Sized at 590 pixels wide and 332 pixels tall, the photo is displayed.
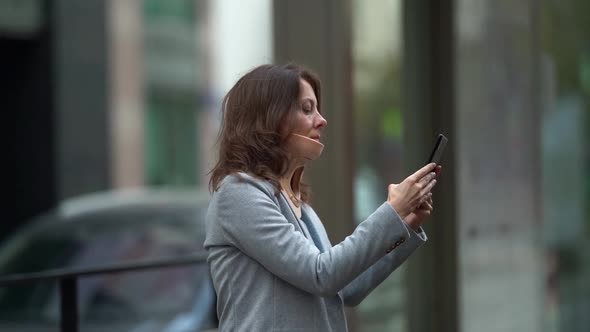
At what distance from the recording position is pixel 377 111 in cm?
530

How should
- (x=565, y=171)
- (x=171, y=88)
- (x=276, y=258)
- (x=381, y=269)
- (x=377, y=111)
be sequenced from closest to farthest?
(x=276, y=258), (x=381, y=269), (x=565, y=171), (x=377, y=111), (x=171, y=88)

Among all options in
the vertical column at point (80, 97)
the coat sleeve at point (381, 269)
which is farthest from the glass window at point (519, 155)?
the vertical column at point (80, 97)

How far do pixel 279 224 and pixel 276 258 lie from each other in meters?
0.08

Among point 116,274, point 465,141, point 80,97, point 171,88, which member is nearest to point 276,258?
point 465,141

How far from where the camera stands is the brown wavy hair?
2533mm

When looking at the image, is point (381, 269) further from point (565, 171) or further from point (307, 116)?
point (565, 171)

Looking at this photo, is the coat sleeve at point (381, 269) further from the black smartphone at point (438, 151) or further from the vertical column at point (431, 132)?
the vertical column at point (431, 132)

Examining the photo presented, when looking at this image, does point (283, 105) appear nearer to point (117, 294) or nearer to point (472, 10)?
point (472, 10)

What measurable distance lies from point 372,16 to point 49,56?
1054 cm

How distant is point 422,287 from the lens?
17.1 ft

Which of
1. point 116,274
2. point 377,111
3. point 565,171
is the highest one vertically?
point 377,111

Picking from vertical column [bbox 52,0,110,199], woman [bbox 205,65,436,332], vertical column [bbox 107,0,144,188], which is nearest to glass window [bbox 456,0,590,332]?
woman [bbox 205,65,436,332]

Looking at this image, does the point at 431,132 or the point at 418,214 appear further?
the point at 431,132

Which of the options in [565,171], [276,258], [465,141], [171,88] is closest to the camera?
[276,258]
